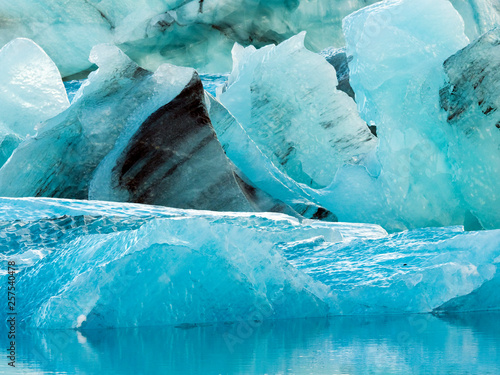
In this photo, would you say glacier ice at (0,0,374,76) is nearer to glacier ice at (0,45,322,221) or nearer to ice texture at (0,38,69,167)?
ice texture at (0,38,69,167)

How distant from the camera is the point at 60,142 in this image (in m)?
4.18

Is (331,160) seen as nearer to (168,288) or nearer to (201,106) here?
(201,106)

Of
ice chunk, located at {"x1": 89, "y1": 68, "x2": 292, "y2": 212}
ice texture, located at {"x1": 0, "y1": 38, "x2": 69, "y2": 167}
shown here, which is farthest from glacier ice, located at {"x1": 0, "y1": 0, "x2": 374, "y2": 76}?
ice chunk, located at {"x1": 89, "y1": 68, "x2": 292, "y2": 212}

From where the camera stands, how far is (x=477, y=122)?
3840mm

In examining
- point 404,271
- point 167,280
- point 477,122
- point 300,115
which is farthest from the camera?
point 300,115

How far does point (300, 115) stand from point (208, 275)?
2876 mm

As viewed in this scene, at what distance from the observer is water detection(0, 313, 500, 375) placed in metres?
1.36

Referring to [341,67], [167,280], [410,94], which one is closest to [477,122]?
[410,94]

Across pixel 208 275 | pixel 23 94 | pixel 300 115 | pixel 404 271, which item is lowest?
pixel 404 271

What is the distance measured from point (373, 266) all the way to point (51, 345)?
1408 mm

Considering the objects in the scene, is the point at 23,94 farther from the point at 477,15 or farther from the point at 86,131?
the point at 477,15

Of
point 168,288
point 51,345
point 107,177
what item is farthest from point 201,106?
point 51,345

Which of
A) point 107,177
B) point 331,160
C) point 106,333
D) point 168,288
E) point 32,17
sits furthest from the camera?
point 32,17

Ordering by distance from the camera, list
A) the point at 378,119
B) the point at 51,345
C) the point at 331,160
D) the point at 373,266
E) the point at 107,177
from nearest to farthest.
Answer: the point at 51,345, the point at 373,266, the point at 107,177, the point at 378,119, the point at 331,160
